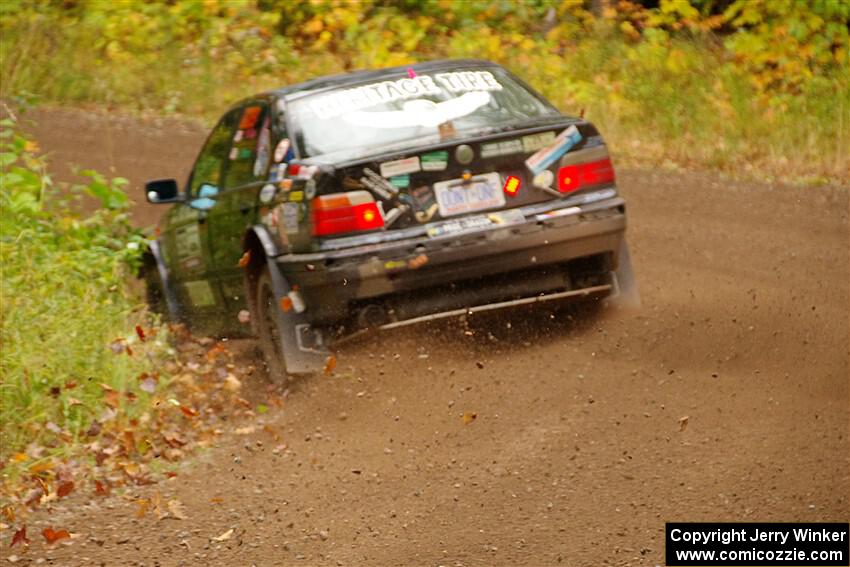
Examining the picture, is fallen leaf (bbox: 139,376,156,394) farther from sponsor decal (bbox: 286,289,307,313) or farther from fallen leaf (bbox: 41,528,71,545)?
fallen leaf (bbox: 41,528,71,545)

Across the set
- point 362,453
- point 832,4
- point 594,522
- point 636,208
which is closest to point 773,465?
point 594,522

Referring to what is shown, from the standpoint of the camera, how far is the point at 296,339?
23.3 feet

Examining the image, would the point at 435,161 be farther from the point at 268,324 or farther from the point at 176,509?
the point at 176,509

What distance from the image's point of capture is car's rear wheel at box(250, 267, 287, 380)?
7.42 meters

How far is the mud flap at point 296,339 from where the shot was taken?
7.09 meters

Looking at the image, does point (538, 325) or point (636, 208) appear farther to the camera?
point (636, 208)

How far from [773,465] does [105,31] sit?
56.6ft

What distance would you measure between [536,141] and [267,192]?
146 centimetres

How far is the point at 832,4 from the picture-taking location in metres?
16.0

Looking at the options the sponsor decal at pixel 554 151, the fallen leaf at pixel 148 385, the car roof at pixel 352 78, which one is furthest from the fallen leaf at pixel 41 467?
the sponsor decal at pixel 554 151

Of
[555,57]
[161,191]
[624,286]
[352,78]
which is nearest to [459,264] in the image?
[624,286]

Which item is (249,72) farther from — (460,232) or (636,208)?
(460,232)

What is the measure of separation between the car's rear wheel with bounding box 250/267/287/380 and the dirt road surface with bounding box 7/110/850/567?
0.33 m

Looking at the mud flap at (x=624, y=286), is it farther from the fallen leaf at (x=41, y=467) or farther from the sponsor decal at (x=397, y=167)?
the fallen leaf at (x=41, y=467)
